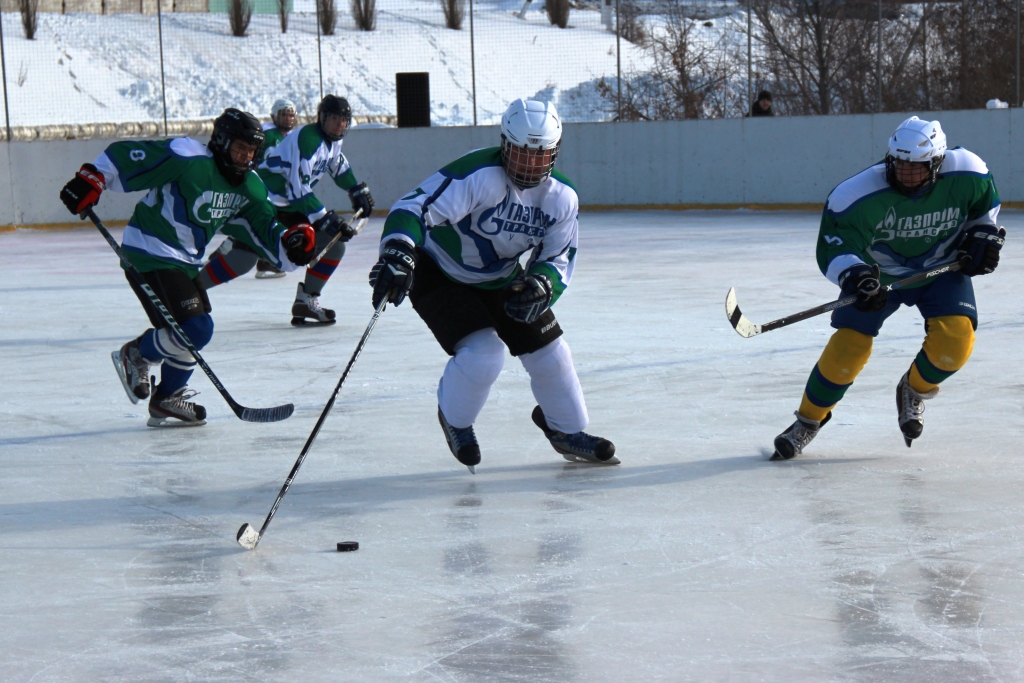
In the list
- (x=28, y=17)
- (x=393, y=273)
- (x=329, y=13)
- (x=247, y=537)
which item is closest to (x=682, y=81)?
(x=329, y=13)

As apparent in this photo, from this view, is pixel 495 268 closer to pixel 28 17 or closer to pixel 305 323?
pixel 305 323

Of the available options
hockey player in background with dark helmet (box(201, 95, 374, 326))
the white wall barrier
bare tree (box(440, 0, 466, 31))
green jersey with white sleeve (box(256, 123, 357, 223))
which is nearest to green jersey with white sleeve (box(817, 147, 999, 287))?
hockey player in background with dark helmet (box(201, 95, 374, 326))

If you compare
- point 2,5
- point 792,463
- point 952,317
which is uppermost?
point 2,5

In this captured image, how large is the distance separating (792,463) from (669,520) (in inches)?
26.4

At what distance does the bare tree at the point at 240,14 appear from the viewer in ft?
63.4

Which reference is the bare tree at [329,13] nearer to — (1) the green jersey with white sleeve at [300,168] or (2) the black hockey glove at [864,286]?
(1) the green jersey with white sleeve at [300,168]

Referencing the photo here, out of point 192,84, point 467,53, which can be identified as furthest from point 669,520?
point 192,84

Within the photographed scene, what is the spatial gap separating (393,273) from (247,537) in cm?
74

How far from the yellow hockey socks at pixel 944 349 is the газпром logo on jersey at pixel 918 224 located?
0.81 feet

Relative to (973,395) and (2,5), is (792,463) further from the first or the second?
(2,5)

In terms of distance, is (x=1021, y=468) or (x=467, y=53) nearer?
(x=1021, y=468)

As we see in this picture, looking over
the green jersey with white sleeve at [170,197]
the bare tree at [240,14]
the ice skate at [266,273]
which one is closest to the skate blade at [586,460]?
the green jersey with white sleeve at [170,197]

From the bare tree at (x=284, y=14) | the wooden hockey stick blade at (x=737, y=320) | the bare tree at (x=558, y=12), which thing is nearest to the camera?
the wooden hockey stick blade at (x=737, y=320)

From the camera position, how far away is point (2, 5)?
63.1ft
